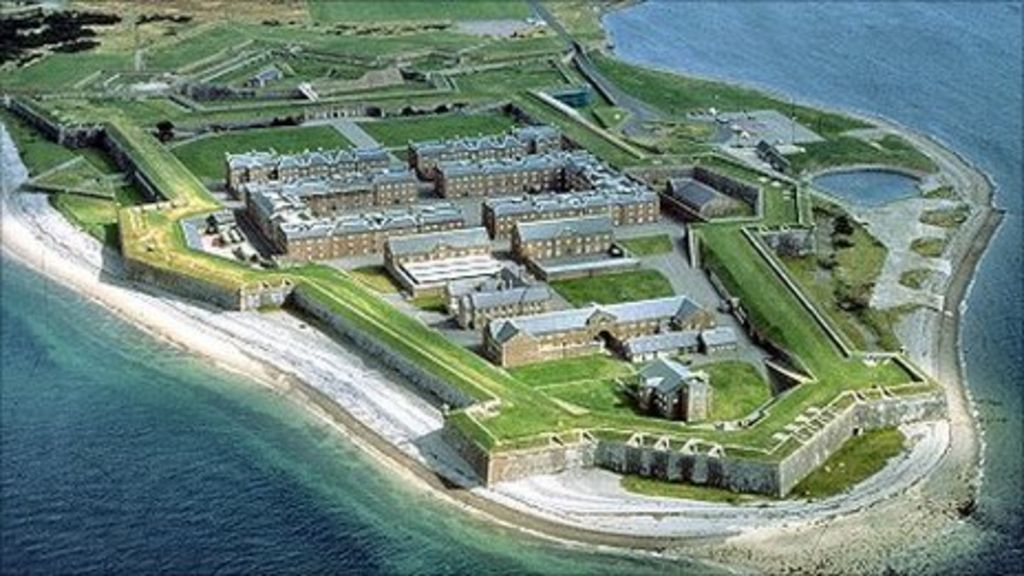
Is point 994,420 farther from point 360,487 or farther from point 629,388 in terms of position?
point 360,487

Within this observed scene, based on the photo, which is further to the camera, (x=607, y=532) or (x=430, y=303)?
(x=430, y=303)

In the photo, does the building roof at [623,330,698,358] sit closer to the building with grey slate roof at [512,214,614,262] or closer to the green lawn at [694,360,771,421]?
the green lawn at [694,360,771,421]

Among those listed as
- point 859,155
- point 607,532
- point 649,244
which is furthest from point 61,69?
point 607,532

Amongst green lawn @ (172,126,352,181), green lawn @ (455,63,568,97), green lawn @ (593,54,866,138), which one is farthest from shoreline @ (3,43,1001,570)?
green lawn @ (455,63,568,97)

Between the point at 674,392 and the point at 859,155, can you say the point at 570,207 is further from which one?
the point at 859,155

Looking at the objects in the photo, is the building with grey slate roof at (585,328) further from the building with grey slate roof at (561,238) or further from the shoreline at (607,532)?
the building with grey slate roof at (561,238)
